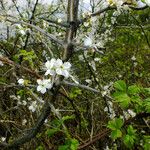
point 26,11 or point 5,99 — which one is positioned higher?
point 26,11

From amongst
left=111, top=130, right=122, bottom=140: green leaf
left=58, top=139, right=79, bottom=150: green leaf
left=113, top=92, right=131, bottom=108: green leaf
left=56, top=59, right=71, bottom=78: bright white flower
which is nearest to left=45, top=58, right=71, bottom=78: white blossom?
left=56, top=59, right=71, bottom=78: bright white flower

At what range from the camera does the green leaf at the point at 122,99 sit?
237 cm

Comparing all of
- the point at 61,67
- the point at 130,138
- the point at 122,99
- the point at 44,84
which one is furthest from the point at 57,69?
the point at 130,138

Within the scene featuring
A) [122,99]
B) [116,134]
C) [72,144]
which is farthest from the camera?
[72,144]

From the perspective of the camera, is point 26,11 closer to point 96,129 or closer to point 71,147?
point 96,129

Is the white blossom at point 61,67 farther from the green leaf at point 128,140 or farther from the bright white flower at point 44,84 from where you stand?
the green leaf at point 128,140

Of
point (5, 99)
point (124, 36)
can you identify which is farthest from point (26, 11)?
point (124, 36)

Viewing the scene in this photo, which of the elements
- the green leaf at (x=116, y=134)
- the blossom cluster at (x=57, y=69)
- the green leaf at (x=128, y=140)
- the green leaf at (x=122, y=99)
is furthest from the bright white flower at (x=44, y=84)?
the green leaf at (x=128, y=140)

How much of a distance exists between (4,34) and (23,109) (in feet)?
7.54

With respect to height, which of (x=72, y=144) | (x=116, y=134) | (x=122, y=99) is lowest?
(x=72, y=144)

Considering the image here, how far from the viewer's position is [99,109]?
4.65 meters

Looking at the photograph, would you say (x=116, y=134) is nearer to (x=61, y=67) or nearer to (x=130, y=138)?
(x=130, y=138)

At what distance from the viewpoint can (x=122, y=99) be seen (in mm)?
2385

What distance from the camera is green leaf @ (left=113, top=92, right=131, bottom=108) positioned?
2.37 m
